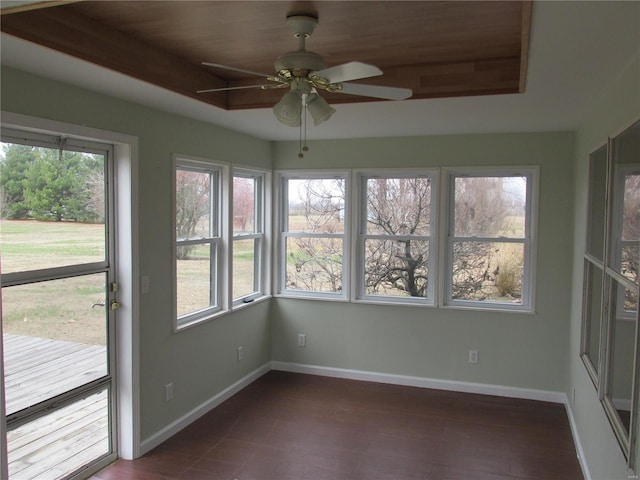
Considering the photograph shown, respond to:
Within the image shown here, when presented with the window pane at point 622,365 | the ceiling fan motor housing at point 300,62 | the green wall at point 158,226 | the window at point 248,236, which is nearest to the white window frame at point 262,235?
the window at point 248,236

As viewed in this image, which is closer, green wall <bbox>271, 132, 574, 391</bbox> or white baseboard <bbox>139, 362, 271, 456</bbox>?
white baseboard <bbox>139, 362, 271, 456</bbox>

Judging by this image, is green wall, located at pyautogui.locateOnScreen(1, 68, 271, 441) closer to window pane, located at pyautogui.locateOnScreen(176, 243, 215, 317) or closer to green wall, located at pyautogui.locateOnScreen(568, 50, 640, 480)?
window pane, located at pyautogui.locateOnScreen(176, 243, 215, 317)

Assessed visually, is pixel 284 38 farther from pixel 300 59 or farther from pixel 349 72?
pixel 349 72

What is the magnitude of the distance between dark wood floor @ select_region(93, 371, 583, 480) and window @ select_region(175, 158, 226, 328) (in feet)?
3.03

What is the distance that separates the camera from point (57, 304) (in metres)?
2.86

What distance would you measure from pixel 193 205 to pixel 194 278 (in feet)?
1.96

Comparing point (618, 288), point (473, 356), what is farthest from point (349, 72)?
point (473, 356)

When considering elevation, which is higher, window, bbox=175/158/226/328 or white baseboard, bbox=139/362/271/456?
window, bbox=175/158/226/328

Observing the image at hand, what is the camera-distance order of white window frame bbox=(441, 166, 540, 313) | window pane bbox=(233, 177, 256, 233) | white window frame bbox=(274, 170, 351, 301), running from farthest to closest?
white window frame bbox=(274, 170, 351, 301) < window pane bbox=(233, 177, 256, 233) < white window frame bbox=(441, 166, 540, 313)

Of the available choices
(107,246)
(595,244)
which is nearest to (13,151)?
(107,246)

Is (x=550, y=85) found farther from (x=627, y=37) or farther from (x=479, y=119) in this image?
(x=479, y=119)

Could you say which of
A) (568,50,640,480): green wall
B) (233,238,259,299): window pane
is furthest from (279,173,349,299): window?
(568,50,640,480): green wall

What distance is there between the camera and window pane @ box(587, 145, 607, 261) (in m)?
2.87

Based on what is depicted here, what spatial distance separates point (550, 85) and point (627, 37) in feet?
2.55
